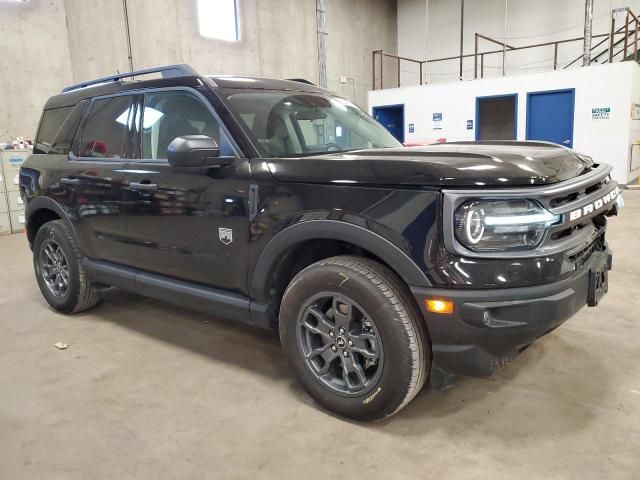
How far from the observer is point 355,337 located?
2215mm

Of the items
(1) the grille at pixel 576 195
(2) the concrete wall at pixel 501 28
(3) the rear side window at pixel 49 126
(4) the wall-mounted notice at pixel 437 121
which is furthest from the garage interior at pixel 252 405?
(2) the concrete wall at pixel 501 28

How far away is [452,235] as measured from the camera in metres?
1.86

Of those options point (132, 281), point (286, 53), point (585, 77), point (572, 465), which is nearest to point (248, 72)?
point (286, 53)

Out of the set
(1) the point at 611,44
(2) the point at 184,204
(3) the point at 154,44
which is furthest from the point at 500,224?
(1) the point at 611,44

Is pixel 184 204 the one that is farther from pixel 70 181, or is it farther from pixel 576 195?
pixel 576 195

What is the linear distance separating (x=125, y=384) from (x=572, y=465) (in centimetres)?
223

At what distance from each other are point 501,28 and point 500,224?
57.7 feet

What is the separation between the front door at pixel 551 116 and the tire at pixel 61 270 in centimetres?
1144

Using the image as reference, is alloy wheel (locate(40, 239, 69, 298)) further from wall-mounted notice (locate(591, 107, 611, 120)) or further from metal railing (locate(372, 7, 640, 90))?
wall-mounted notice (locate(591, 107, 611, 120))

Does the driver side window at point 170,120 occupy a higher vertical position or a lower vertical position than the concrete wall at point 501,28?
lower

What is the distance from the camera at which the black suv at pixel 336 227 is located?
1.89 meters

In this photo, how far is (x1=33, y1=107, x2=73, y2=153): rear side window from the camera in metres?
3.82

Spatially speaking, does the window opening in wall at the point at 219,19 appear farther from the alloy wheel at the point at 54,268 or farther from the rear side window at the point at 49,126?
the alloy wheel at the point at 54,268

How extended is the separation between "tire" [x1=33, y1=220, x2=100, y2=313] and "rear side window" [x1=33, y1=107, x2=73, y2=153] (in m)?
0.64
